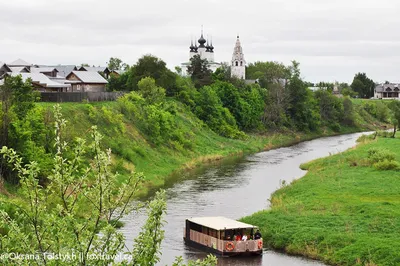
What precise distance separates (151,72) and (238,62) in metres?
69.7

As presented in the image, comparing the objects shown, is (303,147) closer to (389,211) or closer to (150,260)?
(389,211)

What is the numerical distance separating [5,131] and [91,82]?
56989mm

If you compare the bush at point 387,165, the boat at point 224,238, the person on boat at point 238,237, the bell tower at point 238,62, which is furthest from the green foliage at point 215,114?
the person on boat at point 238,237

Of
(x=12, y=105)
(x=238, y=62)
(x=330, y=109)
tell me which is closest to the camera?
(x=12, y=105)

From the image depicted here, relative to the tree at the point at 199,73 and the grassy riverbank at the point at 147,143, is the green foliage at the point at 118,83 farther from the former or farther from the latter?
the tree at the point at 199,73

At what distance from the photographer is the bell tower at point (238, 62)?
170000mm

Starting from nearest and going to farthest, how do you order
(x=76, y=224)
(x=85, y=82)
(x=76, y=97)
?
1. (x=76, y=224)
2. (x=76, y=97)
3. (x=85, y=82)

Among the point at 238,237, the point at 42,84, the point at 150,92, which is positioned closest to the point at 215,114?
the point at 150,92

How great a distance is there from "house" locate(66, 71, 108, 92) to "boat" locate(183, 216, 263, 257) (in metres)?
67.0

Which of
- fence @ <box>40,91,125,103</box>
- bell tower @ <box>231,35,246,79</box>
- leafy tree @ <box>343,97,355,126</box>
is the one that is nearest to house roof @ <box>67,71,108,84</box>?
fence @ <box>40,91,125,103</box>

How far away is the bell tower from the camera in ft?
558

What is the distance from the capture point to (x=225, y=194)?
54.2 meters

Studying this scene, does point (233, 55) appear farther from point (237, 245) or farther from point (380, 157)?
point (237, 245)

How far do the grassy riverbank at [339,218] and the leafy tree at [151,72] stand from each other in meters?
49.0
